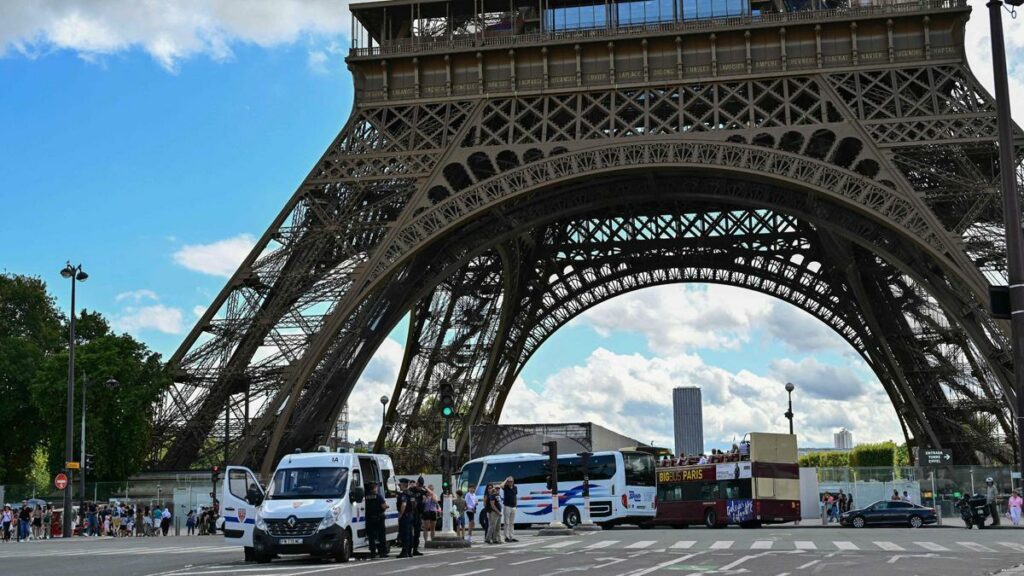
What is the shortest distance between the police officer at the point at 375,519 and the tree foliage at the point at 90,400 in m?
21.2

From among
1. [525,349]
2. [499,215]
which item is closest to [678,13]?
[499,215]

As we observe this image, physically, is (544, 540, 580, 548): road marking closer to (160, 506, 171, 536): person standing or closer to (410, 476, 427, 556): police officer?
(410, 476, 427, 556): police officer

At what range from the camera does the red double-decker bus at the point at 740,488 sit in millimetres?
44562

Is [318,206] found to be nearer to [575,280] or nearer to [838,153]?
[838,153]

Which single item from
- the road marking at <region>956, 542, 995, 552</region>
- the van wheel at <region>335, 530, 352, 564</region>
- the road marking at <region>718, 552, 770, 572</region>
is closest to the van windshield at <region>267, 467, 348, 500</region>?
the van wheel at <region>335, 530, 352, 564</region>

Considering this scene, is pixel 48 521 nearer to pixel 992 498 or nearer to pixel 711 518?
pixel 711 518

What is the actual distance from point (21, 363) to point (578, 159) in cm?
3378

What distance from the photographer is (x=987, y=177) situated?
42062 millimetres

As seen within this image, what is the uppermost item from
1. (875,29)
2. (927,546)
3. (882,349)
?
(875,29)

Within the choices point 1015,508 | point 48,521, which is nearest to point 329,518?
point 1015,508

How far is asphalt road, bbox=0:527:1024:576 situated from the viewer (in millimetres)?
20688

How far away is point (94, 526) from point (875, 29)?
3466cm

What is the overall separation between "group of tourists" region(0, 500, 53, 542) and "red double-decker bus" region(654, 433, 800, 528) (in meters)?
23.3

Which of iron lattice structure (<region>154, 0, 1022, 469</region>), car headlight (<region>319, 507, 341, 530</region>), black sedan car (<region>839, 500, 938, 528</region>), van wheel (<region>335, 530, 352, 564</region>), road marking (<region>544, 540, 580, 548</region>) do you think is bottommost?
black sedan car (<region>839, 500, 938, 528</region>)
